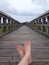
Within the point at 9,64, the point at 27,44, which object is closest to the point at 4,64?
the point at 9,64

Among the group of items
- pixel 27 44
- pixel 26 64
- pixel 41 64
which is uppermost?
pixel 27 44

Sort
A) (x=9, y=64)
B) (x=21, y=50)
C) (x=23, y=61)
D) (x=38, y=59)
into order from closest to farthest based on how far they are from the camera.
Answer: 1. (x=23, y=61)
2. (x=21, y=50)
3. (x=9, y=64)
4. (x=38, y=59)

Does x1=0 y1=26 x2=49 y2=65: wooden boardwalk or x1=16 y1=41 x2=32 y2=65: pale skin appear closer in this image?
x1=16 y1=41 x2=32 y2=65: pale skin

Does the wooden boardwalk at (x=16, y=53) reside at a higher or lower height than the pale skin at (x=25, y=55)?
lower

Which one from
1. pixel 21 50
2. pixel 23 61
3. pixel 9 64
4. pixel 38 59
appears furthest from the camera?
pixel 38 59

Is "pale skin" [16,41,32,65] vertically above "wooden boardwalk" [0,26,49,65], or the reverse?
"pale skin" [16,41,32,65]

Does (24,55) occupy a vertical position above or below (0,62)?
above

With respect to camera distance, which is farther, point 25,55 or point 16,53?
point 16,53

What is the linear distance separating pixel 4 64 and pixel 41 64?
0.57 metres

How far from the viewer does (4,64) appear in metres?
3.62

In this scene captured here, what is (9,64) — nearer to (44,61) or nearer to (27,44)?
(44,61)

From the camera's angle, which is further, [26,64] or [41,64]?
[41,64]

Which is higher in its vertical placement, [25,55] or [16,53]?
[25,55]

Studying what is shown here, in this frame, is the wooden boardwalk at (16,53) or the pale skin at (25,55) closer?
the pale skin at (25,55)
